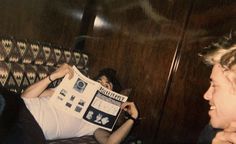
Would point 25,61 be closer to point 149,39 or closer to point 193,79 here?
point 149,39

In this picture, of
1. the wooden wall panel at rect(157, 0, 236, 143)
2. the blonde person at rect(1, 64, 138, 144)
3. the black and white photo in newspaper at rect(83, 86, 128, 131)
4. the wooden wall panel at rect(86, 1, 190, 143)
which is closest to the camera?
the blonde person at rect(1, 64, 138, 144)

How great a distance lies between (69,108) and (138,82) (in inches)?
31.3

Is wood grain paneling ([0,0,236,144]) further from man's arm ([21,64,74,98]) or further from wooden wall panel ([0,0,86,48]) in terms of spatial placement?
man's arm ([21,64,74,98])

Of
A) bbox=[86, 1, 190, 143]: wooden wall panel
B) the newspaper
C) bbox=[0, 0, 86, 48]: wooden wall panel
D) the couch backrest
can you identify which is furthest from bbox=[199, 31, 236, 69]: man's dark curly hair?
bbox=[0, 0, 86, 48]: wooden wall panel

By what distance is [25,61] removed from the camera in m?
2.07

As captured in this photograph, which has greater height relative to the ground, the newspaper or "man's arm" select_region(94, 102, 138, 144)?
the newspaper

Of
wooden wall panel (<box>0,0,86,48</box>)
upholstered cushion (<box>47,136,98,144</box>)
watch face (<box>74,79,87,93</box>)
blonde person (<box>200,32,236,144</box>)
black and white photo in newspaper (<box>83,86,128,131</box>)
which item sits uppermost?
wooden wall panel (<box>0,0,86,48</box>)

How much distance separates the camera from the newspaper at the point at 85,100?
6.52 ft

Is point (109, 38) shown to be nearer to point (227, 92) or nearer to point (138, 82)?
point (138, 82)

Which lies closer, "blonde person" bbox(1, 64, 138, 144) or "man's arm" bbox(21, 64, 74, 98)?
"blonde person" bbox(1, 64, 138, 144)

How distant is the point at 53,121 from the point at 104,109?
32 centimetres

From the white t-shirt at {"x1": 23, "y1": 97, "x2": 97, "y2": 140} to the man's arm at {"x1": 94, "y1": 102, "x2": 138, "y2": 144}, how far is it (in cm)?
11

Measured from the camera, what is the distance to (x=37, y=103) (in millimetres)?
1946

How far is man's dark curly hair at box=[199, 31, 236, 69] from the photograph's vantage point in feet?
3.02
